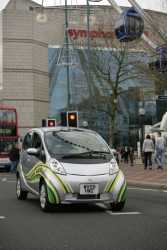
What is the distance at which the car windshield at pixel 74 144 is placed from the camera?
41.3 ft

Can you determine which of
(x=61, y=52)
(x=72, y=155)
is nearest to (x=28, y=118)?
(x=61, y=52)

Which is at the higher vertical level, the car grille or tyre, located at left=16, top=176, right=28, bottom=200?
the car grille

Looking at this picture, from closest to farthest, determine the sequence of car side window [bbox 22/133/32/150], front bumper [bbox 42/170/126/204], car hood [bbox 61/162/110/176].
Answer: front bumper [bbox 42/170/126/204], car hood [bbox 61/162/110/176], car side window [bbox 22/133/32/150]

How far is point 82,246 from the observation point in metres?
8.38

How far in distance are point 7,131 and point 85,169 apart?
25143 mm

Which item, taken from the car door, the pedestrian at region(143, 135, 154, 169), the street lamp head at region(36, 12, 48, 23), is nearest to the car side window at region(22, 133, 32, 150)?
the car door

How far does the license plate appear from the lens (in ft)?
38.7

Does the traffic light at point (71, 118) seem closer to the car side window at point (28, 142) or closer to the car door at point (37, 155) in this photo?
the car side window at point (28, 142)

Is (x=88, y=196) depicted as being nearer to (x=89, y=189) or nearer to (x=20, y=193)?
(x=89, y=189)

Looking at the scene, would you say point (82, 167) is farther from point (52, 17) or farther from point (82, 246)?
Answer: point (52, 17)

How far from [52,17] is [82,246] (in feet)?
232

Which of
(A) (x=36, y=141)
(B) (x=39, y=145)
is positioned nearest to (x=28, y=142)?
(A) (x=36, y=141)

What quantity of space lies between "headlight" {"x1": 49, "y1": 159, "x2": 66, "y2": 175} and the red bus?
78.2 ft

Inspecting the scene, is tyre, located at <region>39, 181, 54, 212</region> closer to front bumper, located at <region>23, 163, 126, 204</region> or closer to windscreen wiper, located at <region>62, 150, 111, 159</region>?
front bumper, located at <region>23, 163, 126, 204</region>
